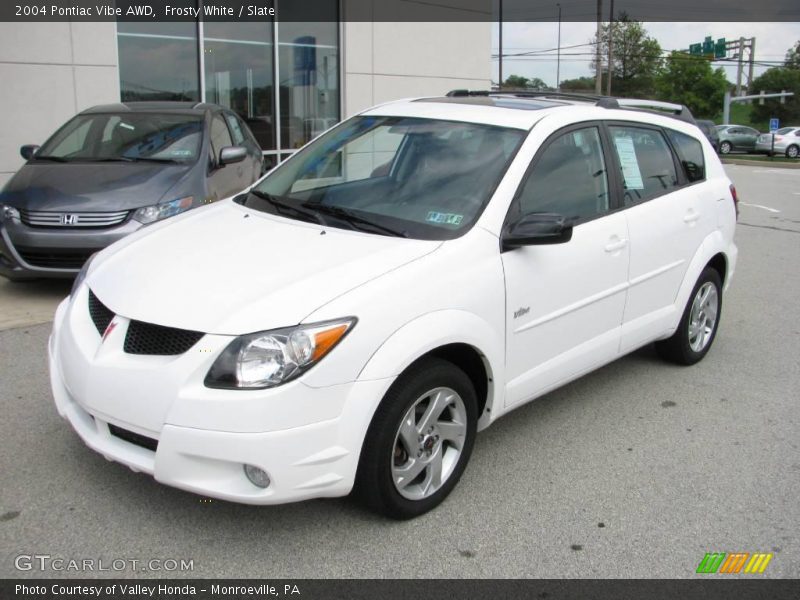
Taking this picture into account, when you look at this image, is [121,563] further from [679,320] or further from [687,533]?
[679,320]

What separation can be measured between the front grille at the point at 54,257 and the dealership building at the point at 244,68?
4.67 m

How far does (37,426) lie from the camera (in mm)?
4277

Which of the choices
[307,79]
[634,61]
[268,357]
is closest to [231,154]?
[268,357]

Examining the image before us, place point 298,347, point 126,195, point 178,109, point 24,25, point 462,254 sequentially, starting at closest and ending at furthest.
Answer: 1. point 298,347
2. point 462,254
3. point 126,195
4. point 178,109
5. point 24,25

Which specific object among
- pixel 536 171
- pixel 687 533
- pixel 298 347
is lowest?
pixel 687 533

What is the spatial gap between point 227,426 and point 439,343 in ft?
3.06

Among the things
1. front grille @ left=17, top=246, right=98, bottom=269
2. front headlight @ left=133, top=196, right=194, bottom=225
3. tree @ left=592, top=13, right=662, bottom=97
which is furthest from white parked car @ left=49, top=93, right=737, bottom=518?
tree @ left=592, top=13, right=662, bottom=97

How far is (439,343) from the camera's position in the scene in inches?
132

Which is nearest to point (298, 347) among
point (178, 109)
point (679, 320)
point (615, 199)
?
point (615, 199)

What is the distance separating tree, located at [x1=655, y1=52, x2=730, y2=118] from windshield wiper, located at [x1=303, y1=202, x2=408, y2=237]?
72.8 meters

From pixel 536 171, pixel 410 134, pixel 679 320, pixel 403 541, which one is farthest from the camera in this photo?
pixel 679 320

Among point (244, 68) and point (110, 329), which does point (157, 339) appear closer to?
point (110, 329)

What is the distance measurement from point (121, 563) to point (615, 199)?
3.11 m

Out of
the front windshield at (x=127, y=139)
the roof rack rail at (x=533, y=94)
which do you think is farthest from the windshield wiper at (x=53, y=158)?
the roof rack rail at (x=533, y=94)
